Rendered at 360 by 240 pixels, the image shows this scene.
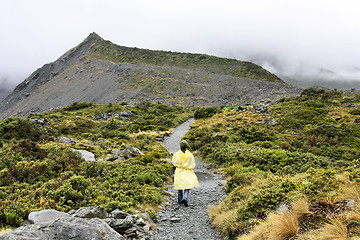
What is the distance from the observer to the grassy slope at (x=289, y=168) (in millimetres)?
4613

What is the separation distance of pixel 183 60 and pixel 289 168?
254 feet

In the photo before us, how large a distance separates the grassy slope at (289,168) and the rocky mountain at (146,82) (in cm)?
2604

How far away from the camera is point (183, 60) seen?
84250mm

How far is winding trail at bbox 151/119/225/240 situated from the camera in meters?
6.40

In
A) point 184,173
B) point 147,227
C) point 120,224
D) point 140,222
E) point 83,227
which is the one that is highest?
point 184,173

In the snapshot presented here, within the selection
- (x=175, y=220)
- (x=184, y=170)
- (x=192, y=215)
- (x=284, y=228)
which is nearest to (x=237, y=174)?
(x=184, y=170)

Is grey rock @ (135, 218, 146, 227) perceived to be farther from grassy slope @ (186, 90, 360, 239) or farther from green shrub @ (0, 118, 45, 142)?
green shrub @ (0, 118, 45, 142)

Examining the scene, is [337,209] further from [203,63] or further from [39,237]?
[203,63]

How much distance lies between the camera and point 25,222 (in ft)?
19.5

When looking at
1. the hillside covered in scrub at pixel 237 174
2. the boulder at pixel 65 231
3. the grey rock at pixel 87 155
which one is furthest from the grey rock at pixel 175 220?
the grey rock at pixel 87 155

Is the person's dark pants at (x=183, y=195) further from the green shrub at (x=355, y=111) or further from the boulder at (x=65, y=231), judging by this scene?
the green shrub at (x=355, y=111)

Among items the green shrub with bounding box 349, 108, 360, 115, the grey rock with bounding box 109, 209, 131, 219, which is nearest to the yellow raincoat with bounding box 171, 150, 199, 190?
the grey rock with bounding box 109, 209, 131, 219

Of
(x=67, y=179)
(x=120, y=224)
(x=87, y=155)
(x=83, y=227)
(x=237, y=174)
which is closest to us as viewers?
(x=83, y=227)

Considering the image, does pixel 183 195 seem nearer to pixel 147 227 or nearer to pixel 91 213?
pixel 147 227
